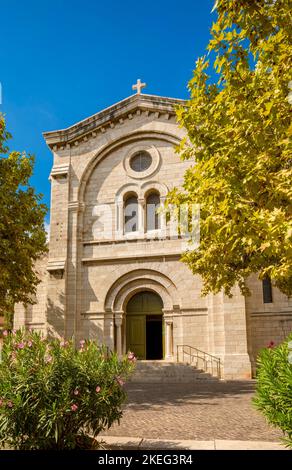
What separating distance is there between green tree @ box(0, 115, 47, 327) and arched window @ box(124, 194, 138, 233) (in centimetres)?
635

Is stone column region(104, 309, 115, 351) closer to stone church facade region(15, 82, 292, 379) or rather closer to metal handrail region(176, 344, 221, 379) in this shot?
stone church facade region(15, 82, 292, 379)

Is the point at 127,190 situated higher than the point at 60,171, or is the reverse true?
the point at 60,171

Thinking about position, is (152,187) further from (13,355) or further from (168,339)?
(13,355)

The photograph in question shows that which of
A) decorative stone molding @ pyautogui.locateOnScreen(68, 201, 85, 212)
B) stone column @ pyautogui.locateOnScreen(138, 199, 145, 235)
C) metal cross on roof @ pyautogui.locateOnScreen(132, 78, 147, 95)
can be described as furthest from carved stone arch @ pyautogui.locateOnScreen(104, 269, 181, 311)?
metal cross on roof @ pyautogui.locateOnScreen(132, 78, 147, 95)

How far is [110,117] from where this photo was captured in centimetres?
2262

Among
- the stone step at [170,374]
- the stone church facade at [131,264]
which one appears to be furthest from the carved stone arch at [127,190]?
the stone step at [170,374]

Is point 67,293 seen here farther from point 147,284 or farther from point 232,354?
point 232,354

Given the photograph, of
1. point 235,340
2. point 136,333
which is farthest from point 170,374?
point 136,333

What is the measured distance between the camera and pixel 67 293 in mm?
20797

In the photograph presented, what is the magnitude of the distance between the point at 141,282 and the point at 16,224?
794 centimetres

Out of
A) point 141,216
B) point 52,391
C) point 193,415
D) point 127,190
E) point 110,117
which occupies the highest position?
point 110,117

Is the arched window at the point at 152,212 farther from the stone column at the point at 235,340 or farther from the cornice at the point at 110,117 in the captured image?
the stone column at the point at 235,340

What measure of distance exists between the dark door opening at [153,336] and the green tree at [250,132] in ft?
35.8
